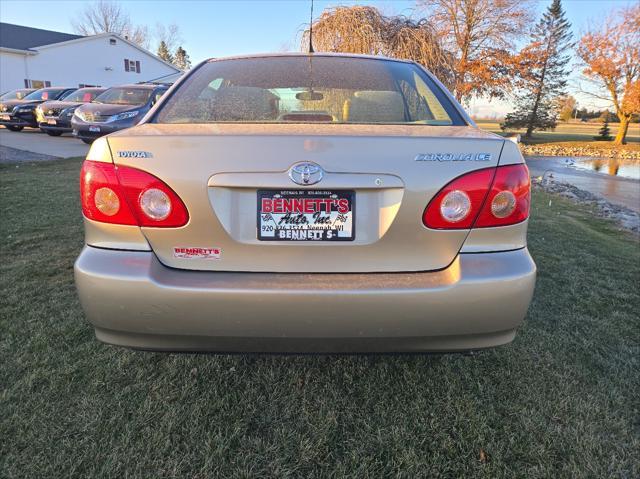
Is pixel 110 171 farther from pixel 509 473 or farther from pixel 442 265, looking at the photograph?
pixel 509 473

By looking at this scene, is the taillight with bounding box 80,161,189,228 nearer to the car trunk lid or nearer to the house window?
the car trunk lid

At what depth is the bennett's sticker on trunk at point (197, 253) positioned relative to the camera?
1.60 meters

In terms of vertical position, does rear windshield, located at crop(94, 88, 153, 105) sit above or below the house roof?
below

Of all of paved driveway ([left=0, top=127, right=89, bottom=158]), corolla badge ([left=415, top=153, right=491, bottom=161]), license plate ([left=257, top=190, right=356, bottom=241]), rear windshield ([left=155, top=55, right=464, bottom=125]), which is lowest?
paved driveway ([left=0, top=127, right=89, bottom=158])

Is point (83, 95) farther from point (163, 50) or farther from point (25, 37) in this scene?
point (163, 50)

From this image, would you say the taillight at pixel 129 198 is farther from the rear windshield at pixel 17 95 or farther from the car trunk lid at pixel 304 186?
the rear windshield at pixel 17 95

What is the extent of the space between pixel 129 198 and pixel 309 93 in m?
1.23

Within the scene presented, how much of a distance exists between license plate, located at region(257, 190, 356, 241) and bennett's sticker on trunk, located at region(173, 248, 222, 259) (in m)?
0.17

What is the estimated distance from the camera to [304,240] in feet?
5.24

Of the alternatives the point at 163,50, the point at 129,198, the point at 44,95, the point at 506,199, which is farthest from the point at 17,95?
the point at 163,50

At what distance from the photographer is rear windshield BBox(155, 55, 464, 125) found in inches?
84.4

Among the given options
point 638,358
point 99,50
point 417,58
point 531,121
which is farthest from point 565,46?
point 638,358

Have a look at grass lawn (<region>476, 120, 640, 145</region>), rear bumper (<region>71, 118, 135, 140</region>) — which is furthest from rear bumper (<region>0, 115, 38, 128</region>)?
grass lawn (<region>476, 120, 640, 145</region>)

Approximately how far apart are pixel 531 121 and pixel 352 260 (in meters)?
48.0
